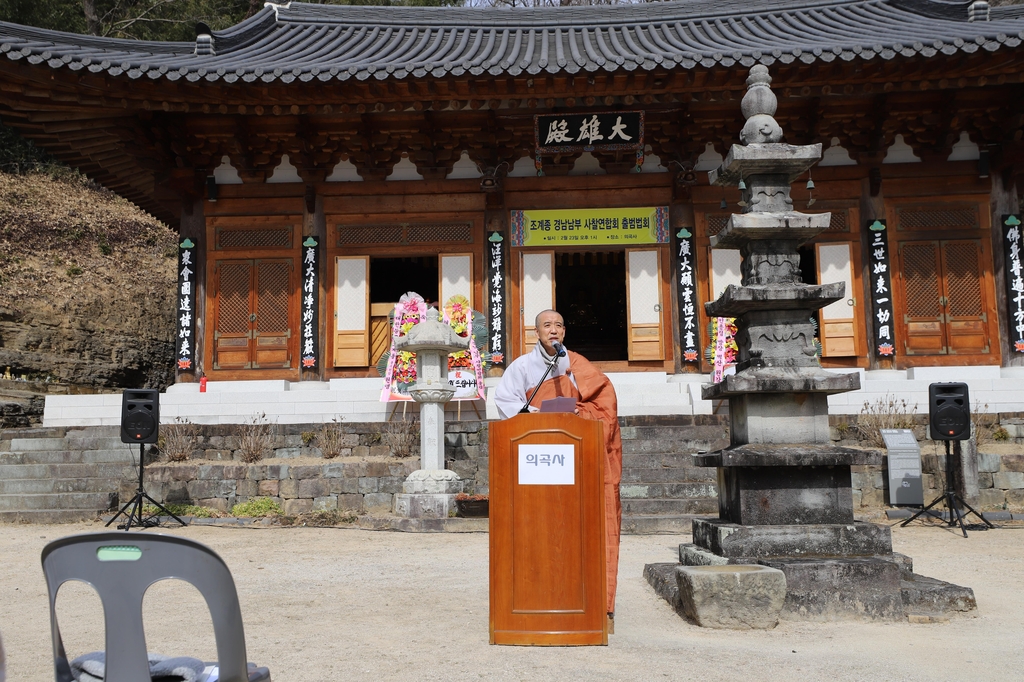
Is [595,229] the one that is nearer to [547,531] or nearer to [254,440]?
[254,440]

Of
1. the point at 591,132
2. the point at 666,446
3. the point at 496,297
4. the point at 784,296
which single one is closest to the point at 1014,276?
the point at 666,446

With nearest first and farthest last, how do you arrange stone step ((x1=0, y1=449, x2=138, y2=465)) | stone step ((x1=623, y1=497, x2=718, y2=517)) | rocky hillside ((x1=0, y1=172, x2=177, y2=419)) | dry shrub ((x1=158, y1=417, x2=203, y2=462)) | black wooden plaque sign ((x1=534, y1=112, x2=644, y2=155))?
stone step ((x1=623, y1=497, x2=718, y2=517)), stone step ((x1=0, y1=449, x2=138, y2=465)), dry shrub ((x1=158, y1=417, x2=203, y2=462)), black wooden plaque sign ((x1=534, y1=112, x2=644, y2=155)), rocky hillside ((x1=0, y1=172, x2=177, y2=419))

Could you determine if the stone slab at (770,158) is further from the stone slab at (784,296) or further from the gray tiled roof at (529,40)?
the gray tiled roof at (529,40)

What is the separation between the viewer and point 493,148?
1263cm

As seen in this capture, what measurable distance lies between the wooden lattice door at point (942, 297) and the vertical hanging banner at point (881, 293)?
0.25 metres

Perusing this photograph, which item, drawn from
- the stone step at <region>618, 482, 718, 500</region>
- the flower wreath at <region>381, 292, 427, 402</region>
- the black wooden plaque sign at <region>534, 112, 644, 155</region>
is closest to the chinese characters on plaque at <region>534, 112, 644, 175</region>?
the black wooden plaque sign at <region>534, 112, 644, 155</region>

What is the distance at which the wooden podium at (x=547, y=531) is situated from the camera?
4234mm

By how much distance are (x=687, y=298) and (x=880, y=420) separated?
342cm

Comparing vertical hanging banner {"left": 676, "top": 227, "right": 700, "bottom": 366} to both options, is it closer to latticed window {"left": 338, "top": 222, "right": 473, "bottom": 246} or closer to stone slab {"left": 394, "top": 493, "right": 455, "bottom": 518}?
latticed window {"left": 338, "top": 222, "right": 473, "bottom": 246}

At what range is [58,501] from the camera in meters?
9.46

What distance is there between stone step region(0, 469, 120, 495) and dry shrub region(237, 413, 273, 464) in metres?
1.48

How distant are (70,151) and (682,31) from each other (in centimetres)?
1036

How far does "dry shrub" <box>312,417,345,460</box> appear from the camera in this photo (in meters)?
10.4

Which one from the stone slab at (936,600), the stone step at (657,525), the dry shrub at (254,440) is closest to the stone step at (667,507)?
the stone step at (657,525)
